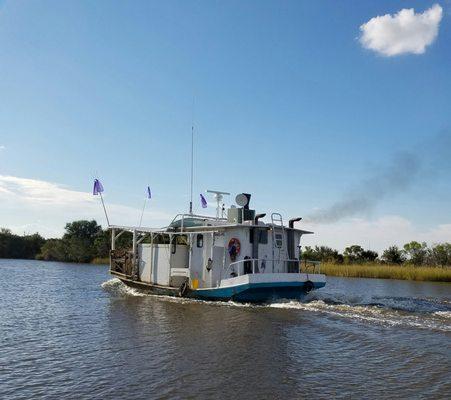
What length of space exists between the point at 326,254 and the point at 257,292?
4343 centimetres

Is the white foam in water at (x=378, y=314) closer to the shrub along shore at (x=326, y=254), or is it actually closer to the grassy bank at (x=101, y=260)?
the shrub along shore at (x=326, y=254)

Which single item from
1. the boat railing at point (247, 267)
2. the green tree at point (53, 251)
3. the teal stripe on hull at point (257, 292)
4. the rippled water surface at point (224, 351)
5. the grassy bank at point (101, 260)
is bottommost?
the rippled water surface at point (224, 351)

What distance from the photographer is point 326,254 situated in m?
60.6

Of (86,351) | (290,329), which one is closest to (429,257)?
(290,329)

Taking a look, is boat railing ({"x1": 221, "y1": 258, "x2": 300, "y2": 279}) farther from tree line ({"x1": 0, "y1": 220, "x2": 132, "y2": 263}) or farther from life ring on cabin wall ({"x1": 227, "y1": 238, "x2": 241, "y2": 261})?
tree line ({"x1": 0, "y1": 220, "x2": 132, "y2": 263})

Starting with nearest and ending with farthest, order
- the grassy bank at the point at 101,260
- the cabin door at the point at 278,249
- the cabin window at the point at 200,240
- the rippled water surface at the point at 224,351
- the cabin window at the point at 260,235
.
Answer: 1. the rippled water surface at the point at 224,351
2. the cabin window at the point at 260,235
3. the cabin window at the point at 200,240
4. the cabin door at the point at 278,249
5. the grassy bank at the point at 101,260

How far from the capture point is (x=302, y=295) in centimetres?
2027

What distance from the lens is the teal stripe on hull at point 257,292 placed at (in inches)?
733

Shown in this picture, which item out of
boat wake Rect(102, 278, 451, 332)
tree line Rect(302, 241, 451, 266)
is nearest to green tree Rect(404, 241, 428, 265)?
tree line Rect(302, 241, 451, 266)

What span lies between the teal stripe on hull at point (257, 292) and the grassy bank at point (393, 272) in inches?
772

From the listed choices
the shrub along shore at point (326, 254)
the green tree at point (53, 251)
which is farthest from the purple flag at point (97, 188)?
the green tree at point (53, 251)

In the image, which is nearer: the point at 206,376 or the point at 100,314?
the point at 206,376

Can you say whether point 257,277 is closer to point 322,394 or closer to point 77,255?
point 322,394

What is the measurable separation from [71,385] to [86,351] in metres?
2.56
